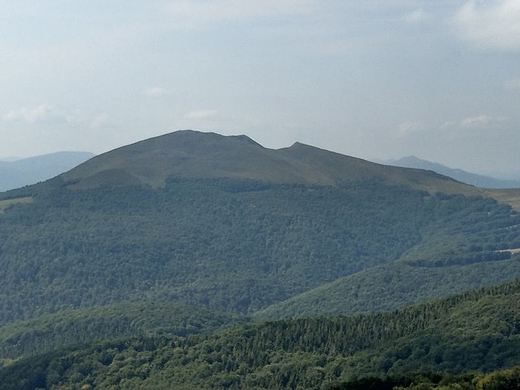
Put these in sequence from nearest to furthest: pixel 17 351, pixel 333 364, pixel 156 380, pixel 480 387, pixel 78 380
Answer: pixel 480 387
pixel 333 364
pixel 156 380
pixel 78 380
pixel 17 351

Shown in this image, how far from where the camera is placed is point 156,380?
442ft

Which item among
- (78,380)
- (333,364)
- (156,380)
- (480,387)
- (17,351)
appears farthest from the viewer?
(17,351)

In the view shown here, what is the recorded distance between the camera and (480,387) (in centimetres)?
8019

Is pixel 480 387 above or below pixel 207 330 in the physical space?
above

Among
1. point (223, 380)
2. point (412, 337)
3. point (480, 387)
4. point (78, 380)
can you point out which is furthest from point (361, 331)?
point (480, 387)

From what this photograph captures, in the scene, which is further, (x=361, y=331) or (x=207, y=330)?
(x=207, y=330)

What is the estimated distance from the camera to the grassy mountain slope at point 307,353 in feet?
395

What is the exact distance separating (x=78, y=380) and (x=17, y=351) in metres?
54.3

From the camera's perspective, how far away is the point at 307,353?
438ft

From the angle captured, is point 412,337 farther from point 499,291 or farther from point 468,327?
point 499,291

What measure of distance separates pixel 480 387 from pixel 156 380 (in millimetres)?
63289

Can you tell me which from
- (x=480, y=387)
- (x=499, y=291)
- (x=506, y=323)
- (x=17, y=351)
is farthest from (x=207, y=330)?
(x=480, y=387)

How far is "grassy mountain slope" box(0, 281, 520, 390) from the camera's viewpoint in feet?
395

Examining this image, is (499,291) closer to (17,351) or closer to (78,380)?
(78,380)
